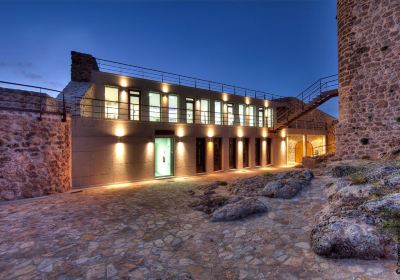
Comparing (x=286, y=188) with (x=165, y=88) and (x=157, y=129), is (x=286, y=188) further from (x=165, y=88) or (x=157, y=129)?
(x=165, y=88)

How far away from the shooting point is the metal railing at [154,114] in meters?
13.9

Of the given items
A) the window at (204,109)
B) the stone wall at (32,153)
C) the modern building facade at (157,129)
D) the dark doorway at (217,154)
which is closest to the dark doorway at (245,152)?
the modern building facade at (157,129)

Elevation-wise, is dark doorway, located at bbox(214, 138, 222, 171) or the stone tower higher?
the stone tower

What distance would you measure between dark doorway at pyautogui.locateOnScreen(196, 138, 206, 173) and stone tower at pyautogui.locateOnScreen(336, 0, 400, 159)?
9.10 meters

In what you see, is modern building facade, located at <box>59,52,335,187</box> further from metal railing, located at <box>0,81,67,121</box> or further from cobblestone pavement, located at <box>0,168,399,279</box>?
cobblestone pavement, located at <box>0,168,399,279</box>

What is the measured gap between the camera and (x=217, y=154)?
18.8 metres

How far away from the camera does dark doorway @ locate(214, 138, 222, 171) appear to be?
1866cm

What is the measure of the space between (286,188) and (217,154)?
11.1 meters

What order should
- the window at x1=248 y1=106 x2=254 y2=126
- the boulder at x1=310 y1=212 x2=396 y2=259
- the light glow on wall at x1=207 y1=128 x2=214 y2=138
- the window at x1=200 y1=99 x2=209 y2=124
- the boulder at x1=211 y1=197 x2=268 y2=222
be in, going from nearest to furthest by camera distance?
the boulder at x1=310 y1=212 x2=396 y2=259 < the boulder at x1=211 y1=197 x2=268 y2=222 < the light glow on wall at x1=207 y1=128 x2=214 y2=138 < the window at x1=200 y1=99 x2=209 y2=124 < the window at x1=248 y1=106 x2=254 y2=126

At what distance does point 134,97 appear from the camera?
16.2m

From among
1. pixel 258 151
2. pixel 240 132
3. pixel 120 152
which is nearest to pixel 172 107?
pixel 120 152

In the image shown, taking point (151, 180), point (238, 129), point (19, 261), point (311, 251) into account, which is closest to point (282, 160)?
point (238, 129)

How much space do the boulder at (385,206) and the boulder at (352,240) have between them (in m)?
0.26

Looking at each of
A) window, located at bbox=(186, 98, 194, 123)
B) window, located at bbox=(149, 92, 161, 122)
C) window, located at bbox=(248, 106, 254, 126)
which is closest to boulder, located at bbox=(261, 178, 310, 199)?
window, located at bbox=(149, 92, 161, 122)
